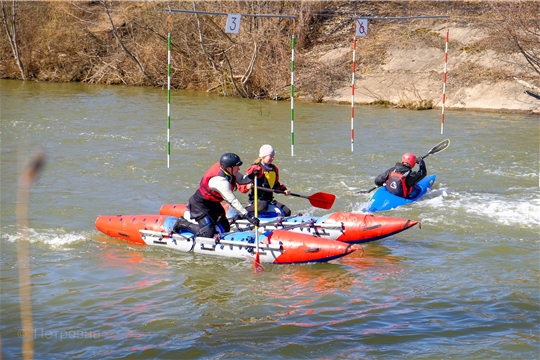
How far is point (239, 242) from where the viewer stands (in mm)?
7406

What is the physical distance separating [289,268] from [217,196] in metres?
1.10

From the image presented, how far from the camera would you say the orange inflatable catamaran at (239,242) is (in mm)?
7117

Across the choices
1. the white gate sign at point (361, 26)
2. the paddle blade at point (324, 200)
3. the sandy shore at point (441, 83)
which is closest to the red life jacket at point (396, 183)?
the paddle blade at point (324, 200)

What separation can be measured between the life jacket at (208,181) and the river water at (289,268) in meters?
0.72

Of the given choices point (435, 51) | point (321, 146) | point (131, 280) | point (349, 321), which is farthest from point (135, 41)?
point (349, 321)

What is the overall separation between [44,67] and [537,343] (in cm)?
2409

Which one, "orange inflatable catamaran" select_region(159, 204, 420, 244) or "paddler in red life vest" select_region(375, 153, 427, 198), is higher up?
"paddler in red life vest" select_region(375, 153, 427, 198)

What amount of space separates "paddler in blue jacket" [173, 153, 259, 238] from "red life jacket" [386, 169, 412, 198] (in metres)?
2.56

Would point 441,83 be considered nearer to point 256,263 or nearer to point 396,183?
point 396,183

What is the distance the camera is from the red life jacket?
9.63m

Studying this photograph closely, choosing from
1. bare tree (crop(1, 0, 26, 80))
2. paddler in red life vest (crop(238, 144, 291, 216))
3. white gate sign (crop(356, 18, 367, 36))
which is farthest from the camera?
bare tree (crop(1, 0, 26, 80))

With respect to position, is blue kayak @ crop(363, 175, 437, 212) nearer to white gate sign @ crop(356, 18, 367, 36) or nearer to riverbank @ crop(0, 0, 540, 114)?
white gate sign @ crop(356, 18, 367, 36)

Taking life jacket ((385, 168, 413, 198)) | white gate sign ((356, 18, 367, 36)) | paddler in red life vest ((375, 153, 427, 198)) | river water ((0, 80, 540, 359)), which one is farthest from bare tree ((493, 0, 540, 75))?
life jacket ((385, 168, 413, 198))

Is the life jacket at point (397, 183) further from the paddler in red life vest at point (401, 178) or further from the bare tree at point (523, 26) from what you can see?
the bare tree at point (523, 26)
